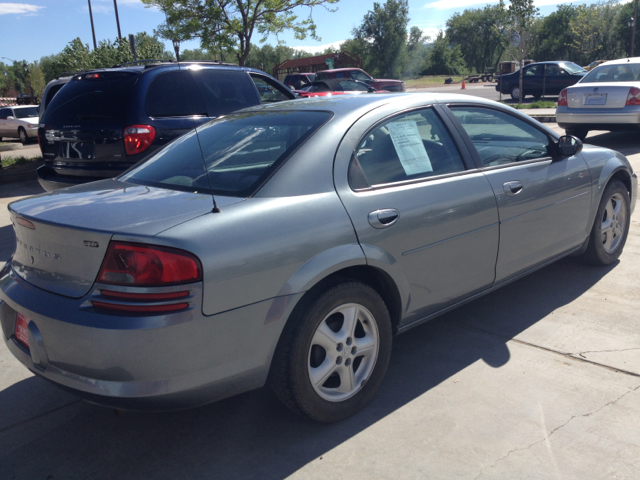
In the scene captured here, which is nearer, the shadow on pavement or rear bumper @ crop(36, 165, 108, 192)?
the shadow on pavement

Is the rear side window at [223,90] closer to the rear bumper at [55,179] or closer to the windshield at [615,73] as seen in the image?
the rear bumper at [55,179]

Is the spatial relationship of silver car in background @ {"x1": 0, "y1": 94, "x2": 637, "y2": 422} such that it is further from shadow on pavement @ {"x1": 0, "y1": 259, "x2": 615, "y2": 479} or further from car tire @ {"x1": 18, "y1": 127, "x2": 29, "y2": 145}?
car tire @ {"x1": 18, "y1": 127, "x2": 29, "y2": 145}

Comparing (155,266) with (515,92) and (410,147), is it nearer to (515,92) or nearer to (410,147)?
(410,147)

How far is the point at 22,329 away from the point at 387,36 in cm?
7499

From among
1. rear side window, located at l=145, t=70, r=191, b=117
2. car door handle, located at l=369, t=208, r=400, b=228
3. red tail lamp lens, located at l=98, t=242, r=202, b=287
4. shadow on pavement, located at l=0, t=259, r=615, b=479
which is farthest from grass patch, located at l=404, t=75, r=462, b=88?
red tail lamp lens, located at l=98, t=242, r=202, b=287

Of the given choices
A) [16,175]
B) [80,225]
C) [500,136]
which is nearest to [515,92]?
[16,175]

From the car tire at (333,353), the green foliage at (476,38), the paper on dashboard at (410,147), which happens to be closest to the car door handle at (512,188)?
the paper on dashboard at (410,147)

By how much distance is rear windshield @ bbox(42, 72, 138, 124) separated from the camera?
19.2 ft

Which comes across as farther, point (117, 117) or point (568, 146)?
point (117, 117)

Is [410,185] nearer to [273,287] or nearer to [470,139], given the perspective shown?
[470,139]

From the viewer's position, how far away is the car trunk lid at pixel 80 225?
2.32 meters

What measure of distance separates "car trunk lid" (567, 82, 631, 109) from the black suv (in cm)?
750

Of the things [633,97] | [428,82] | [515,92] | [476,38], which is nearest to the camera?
[633,97]

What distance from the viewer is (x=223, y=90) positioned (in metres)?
6.62
